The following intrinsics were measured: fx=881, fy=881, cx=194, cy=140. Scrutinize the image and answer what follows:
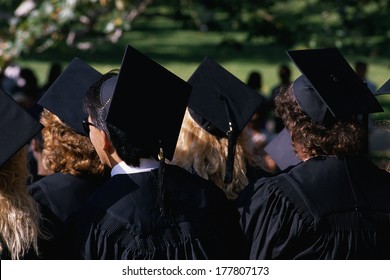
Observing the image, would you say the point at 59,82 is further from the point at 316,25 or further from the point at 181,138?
the point at 316,25

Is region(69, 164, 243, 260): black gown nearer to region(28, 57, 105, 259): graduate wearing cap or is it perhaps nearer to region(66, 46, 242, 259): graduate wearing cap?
region(66, 46, 242, 259): graduate wearing cap

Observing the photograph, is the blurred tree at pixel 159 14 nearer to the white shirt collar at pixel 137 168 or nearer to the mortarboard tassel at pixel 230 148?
the mortarboard tassel at pixel 230 148

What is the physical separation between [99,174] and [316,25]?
21.1 ft

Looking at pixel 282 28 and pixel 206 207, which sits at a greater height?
pixel 282 28

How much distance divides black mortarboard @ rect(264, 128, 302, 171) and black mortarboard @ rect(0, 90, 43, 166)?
1845 mm

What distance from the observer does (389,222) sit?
3.68 metres

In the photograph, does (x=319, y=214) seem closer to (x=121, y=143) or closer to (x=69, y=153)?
(x=121, y=143)

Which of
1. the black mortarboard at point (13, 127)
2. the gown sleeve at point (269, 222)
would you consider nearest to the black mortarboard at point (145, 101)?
the black mortarboard at point (13, 127)

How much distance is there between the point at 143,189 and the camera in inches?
136

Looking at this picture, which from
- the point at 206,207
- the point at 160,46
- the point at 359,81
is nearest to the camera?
the point at 206,207

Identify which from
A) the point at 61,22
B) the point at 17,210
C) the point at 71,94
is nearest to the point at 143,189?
the point at 17,210

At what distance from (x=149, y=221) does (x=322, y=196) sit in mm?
731

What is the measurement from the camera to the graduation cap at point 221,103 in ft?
14.4
